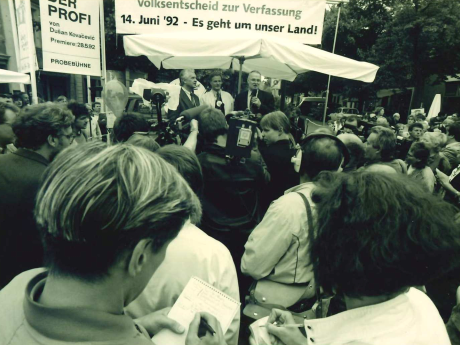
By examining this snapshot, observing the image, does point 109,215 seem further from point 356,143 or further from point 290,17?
point 290,17

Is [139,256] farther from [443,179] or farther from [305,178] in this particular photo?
[443,179]

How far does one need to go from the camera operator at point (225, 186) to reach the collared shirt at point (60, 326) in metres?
2.02

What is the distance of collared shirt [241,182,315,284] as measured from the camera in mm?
1957

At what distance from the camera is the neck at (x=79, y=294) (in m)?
0.81

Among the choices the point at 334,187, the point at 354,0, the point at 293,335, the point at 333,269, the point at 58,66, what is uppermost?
the point at 354,0

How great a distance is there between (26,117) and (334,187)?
2.01 metres

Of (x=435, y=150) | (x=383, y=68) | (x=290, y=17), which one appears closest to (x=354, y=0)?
(x=383, y=68)

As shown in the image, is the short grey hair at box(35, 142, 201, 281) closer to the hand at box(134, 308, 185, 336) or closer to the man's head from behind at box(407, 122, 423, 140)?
the hand at box(134, 308, 185, 336)

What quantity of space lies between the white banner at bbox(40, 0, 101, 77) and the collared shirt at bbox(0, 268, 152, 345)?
412cm

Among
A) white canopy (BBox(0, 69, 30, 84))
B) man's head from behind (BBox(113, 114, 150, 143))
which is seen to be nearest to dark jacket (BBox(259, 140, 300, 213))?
man's head from behind (BBox(113, 114, 150, 143))

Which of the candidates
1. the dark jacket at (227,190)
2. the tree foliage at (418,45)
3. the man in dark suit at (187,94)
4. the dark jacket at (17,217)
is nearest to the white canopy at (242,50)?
the man in dark suit at (187,94)

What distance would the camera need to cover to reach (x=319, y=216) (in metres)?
1.27

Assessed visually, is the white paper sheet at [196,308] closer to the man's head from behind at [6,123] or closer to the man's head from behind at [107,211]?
the man's head from behind at [107,211]

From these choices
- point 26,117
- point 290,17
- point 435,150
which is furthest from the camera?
point 290,17
